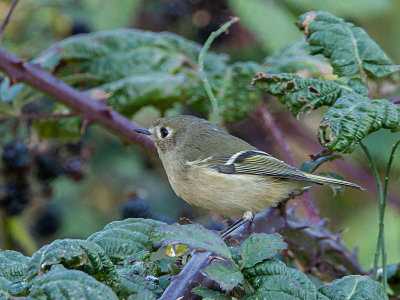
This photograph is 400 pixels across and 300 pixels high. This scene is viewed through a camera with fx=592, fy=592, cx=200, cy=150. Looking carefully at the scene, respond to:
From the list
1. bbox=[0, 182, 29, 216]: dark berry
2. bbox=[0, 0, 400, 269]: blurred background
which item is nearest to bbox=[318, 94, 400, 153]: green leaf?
bbox=[0, 0, 400, 269]: blurred background

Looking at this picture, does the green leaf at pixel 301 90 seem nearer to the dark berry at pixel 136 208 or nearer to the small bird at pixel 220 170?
the small bird at pixel 220 170

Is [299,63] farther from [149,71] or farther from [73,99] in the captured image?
[73,99]

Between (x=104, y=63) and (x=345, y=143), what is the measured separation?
1716 mm

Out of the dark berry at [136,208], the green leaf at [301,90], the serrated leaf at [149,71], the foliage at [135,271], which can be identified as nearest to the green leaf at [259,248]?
the foliage at [135,271]

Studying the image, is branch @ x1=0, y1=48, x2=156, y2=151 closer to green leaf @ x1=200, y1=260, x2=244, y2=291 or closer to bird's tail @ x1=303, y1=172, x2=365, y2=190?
bird's tail @ x1=303, y1=172, x2=365, y2=190

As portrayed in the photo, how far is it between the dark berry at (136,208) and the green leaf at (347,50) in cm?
113

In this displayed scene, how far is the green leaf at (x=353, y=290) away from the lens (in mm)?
1273

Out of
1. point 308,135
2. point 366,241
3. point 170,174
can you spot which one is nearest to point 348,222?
point 366,241

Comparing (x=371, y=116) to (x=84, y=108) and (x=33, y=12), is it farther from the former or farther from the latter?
(x=33, y=12)

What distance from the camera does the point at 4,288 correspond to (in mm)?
1088

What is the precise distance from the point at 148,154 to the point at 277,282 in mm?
2079

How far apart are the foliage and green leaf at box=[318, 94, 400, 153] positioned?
38 centimetres

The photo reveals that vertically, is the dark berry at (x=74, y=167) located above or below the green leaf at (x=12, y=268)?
below

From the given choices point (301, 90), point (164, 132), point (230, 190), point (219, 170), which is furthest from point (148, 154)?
point (301, 90)
